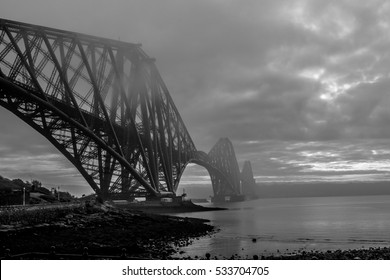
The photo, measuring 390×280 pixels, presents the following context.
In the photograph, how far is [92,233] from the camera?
3916 cm

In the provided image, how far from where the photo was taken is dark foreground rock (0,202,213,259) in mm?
29891

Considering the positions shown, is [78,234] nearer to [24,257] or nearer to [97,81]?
[24,257]

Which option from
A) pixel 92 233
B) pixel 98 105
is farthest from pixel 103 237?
pixel 98 105

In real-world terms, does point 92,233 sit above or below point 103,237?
above

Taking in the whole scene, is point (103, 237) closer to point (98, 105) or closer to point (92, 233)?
point (92, 233)

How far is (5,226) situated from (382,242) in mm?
38900

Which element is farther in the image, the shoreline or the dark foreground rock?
the dark foreground rock

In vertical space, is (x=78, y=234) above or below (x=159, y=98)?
below

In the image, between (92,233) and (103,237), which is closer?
(103,237)

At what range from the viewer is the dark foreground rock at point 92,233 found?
29.9 meters

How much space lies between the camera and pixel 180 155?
4966 inches

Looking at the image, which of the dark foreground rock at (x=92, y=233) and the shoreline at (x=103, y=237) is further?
the dark foreground rock at (x=92, y=233)
